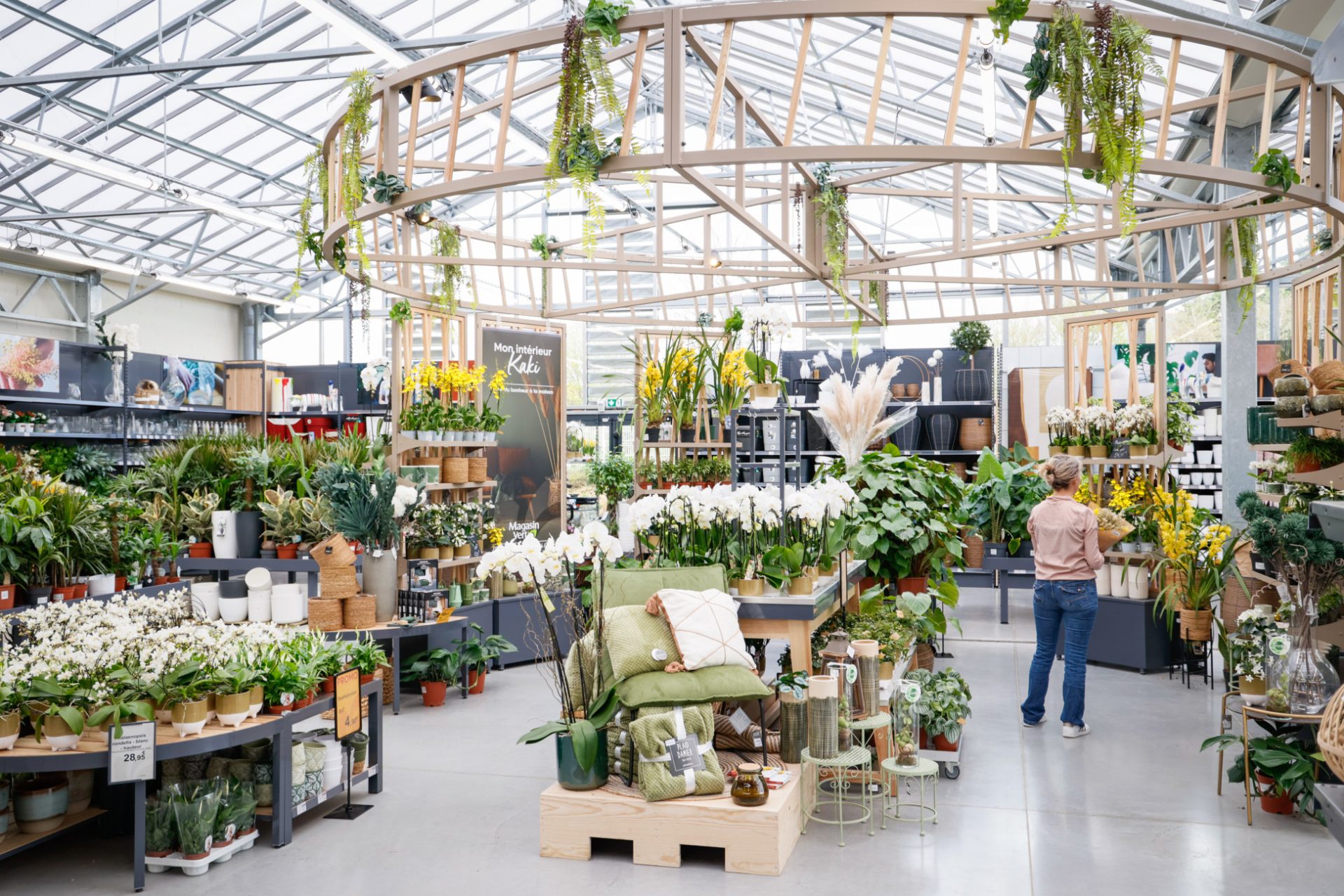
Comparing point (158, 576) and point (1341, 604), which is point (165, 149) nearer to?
point (158, 576)

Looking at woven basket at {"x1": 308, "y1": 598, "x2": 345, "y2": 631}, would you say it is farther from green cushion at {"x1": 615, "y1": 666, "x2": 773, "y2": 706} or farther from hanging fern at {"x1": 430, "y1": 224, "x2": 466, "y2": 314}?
green cushion at {"x1": 615, "y1": 666, "x2": 773, "y2": 706}

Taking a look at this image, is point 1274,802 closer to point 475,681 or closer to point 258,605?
point 475,681

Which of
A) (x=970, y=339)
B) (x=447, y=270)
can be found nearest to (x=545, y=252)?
(x=447, y=270)

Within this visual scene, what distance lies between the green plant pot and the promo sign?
4396mm

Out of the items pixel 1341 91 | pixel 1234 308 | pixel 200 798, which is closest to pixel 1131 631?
pixel 1234 308

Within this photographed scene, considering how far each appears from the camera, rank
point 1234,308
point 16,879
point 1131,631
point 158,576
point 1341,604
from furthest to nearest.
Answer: point 1234,308
point 1131,631
point 158,576
point 1341,604
point 16,879

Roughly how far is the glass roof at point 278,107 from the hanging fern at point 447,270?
1540mm

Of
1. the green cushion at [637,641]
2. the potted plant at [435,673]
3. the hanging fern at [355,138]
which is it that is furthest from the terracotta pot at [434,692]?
the hanging fern at [355,138]

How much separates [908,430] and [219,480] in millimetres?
7565

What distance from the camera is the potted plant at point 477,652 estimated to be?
6484mm

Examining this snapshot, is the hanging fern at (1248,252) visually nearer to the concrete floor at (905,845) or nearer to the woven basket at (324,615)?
the concrete floor at (905,845)

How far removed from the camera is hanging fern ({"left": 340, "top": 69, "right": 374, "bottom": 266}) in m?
4.04

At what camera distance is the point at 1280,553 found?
4207 mm

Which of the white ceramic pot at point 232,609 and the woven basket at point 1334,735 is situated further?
the white ceramic pot at point 232,609
